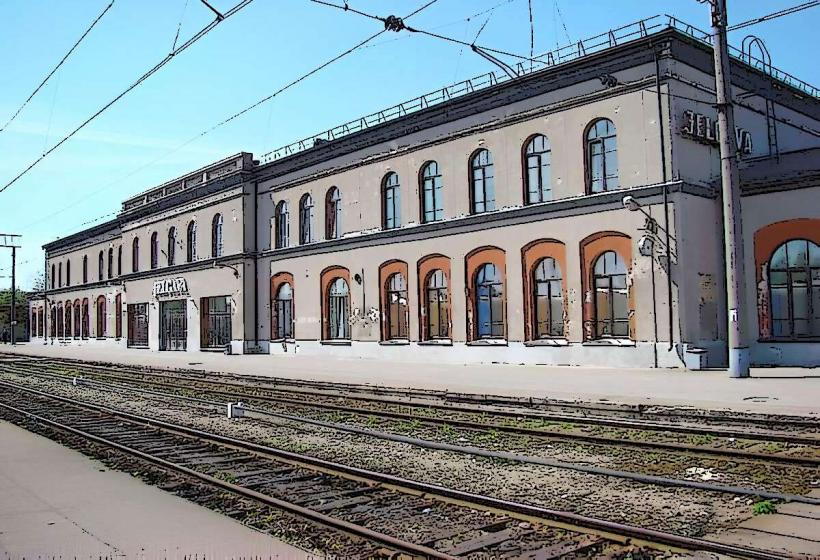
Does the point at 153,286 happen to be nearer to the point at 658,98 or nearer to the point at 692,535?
the point at 658,98

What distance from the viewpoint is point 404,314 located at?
31.0 m

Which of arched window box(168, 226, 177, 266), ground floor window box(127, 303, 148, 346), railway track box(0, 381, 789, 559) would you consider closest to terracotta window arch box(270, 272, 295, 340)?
arched window box(168, 226, 177, 266)

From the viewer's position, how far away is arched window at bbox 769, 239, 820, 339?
71.6 ft

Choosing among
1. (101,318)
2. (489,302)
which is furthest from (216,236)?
(101,318)

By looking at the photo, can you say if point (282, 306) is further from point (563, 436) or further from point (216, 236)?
point (563, 436)

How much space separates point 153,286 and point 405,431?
1603 inches

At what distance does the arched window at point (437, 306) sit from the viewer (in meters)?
29.2

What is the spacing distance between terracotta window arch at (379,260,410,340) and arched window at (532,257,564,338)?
255 inches

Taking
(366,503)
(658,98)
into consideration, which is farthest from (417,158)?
(366,503)

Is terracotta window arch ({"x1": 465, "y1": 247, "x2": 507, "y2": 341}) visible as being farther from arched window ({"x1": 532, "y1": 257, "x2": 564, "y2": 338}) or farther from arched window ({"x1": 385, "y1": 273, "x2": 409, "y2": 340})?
arched window ({"x1": 385, "y1": 273, "x2": 409, "y2": 340})

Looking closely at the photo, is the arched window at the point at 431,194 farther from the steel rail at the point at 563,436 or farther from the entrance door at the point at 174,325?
the entrance door at the point at 174,325

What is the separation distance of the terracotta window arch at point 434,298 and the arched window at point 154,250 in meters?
26.2

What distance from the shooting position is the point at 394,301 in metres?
31.5

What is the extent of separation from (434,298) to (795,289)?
1290cm
